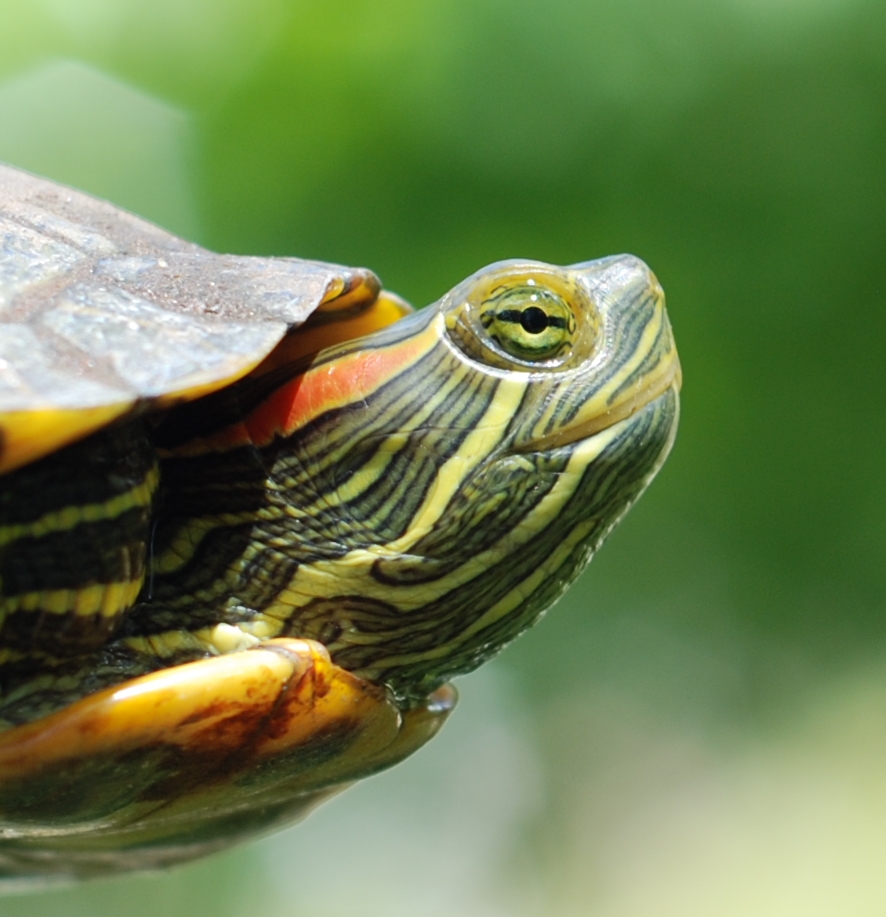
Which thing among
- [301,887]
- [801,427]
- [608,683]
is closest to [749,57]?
[801,427]

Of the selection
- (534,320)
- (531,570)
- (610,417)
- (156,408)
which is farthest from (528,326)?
(156,408)

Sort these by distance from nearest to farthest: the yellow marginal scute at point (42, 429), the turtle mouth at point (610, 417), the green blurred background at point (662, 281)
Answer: the yellow marginal scute at point (42, 429)
the turtle mouth at point (610, 417)
the green blurred background at point (662, 281)

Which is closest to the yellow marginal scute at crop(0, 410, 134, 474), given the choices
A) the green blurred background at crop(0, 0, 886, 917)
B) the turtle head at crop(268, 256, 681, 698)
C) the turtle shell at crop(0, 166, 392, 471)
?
the turtle shell at crop(0, 166, 392, 471)

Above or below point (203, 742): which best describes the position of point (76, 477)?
above

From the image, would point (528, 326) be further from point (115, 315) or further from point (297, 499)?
point (115, 315)

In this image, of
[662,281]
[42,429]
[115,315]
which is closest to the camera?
[42,429]

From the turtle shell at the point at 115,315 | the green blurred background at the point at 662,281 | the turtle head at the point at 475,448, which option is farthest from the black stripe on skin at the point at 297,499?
the green blurred background at the point at 662,281

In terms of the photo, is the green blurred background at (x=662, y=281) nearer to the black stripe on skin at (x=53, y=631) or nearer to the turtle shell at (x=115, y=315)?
the turtle shell at (x=115, y=315)
